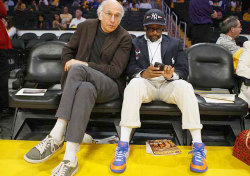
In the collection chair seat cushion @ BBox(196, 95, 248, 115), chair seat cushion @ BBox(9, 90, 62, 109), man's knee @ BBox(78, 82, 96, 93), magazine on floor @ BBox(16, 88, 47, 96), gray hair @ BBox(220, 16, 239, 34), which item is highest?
gray hair @ BBox(220, 16, 239, 34)

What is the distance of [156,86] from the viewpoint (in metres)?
2.15

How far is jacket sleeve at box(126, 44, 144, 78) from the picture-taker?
7.37 feet

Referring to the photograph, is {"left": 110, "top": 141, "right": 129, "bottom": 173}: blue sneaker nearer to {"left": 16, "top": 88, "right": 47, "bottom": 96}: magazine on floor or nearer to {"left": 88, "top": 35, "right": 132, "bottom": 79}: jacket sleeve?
{"left": 88, "top": 35, "right": 132, "bottom": 79}: jacket sleeve

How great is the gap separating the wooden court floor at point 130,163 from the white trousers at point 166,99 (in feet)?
0.93

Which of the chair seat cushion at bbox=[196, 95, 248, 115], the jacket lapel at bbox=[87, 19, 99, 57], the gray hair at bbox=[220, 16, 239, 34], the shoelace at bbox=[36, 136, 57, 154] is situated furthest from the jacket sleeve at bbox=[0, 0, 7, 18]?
the gray hair at bbox=[220, 16, 239, 34]

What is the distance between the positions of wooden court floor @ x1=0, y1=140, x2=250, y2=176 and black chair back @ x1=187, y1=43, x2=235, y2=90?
→ 725 mm

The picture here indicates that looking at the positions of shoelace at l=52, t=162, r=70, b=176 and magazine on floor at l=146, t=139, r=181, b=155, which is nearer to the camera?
shoelace at l=52, t=162, r=70, b=176

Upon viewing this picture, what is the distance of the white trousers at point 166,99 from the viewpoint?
185cm

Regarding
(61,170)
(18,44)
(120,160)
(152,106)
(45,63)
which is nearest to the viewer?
(61,170)

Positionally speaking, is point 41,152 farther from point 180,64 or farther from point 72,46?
point 180,64

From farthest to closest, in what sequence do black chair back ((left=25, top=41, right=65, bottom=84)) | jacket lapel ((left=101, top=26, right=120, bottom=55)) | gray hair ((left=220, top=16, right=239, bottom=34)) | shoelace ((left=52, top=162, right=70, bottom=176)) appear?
gray hair ((left=220, top=16, right=239, bottom=34)) → black chair back ((left=25, top=41, right=65, bottom=84)) → jacket lapel ((left=101, top=26, right=120, bottom=55)) → shoelace ((left=52, top=162, right=70, bottom=176))

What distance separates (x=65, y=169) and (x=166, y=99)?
964 millimetres

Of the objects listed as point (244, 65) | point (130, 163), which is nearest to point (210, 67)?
point (244, 65)

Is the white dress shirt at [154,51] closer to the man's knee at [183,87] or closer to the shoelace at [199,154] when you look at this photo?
the man's knee at [183,87]
